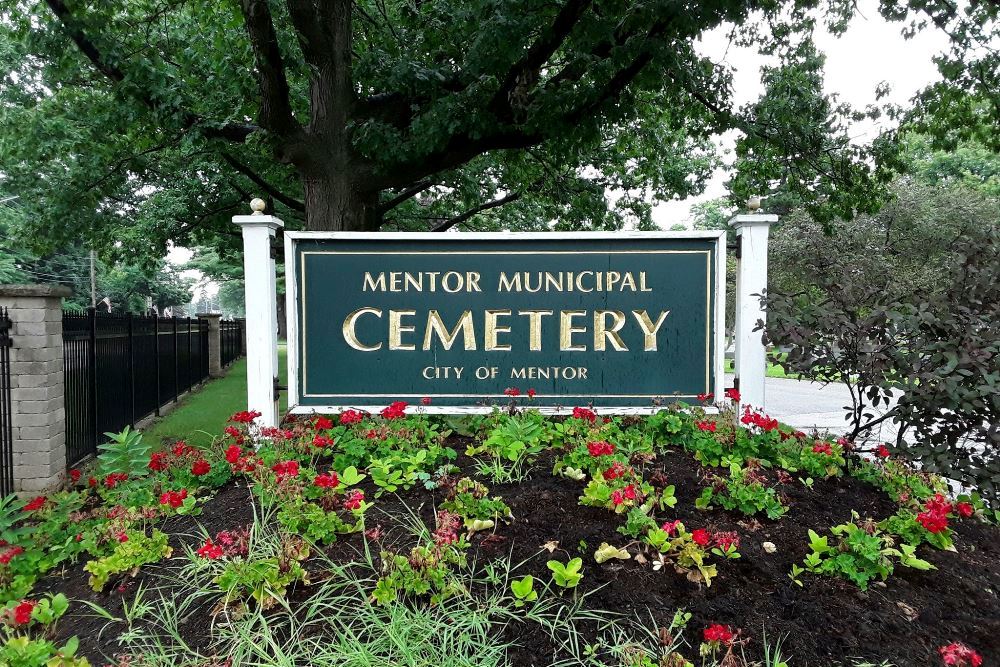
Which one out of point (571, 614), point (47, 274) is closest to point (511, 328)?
point (571, 614)

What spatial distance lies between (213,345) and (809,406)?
13.2m

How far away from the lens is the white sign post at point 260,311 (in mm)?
3752

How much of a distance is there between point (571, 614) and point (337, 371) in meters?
2.33

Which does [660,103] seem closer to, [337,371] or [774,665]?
[337,371]

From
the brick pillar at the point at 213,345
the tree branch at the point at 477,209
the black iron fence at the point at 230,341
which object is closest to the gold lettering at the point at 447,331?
the tree branch at the point at 477,209

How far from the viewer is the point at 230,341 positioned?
19.1m

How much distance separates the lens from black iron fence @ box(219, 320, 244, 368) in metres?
16.7

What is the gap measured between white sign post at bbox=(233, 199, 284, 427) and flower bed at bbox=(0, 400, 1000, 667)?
0.56 metres

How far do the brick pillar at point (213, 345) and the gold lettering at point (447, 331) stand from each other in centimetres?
1227

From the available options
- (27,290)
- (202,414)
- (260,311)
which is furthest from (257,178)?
(260,311)

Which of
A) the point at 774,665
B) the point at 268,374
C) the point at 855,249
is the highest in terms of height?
the point at 855,249

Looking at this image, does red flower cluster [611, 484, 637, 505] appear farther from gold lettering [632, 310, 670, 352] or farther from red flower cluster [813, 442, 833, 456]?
gold lettering [632, 310, 670, 352]

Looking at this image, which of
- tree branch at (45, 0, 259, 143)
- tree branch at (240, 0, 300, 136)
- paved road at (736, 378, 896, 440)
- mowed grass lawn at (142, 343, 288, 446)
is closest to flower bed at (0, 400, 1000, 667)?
mowed grass lawn at (142, 343, 288, 446)

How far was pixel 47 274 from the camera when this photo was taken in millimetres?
42938
